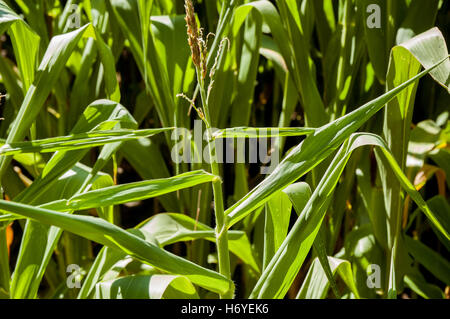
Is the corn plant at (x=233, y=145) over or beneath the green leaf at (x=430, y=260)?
over

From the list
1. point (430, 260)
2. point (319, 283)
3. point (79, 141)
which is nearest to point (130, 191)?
point (79, 141)

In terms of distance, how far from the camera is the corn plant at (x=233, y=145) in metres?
0.59

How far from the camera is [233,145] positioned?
90 centimetres

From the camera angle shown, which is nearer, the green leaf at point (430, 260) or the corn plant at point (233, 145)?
the corn plant at point (233, 145)

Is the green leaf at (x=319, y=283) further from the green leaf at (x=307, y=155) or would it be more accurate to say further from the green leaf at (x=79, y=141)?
the green leaf at (x=79, y=141)

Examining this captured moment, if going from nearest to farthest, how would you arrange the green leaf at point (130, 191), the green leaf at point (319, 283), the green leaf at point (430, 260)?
the green leaf at point (130, 191) < the green leaf at point (319, 283) < the green leaf at point (430, 260)

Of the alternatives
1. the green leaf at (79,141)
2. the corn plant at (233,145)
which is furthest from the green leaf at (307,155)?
the green leaf at (79,141)

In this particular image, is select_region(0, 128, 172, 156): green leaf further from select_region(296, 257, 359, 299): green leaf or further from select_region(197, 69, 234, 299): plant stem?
select_region(296, 257, 359, 299): green leaf

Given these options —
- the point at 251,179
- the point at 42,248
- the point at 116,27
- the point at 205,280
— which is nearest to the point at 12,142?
the point at 42,248

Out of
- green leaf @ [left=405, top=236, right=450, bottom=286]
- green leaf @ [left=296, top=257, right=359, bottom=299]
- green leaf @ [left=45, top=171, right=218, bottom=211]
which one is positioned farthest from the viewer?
green leaf @ [left=405, top=236, right=450, bottom=286]

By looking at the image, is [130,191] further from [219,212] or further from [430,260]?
[430,260]

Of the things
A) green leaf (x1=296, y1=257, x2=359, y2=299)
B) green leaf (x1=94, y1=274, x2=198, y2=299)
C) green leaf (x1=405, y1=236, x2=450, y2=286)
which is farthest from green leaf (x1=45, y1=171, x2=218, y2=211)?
green leaf (x1=405, y1=236, x2=450, y2=286)

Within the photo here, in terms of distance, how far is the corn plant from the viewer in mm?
592

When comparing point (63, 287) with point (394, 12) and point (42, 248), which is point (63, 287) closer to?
point (42, 248)
